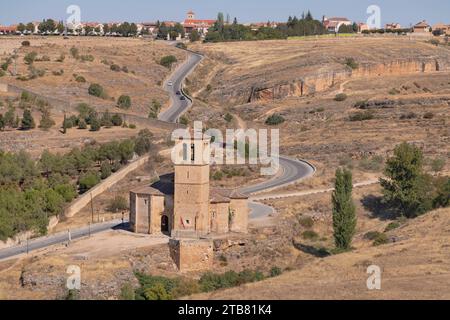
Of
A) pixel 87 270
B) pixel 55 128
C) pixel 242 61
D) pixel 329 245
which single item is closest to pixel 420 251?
pixel 329 245

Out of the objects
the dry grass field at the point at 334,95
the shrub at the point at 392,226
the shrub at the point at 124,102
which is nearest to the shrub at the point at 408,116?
the dry grass field at the point at 334,95

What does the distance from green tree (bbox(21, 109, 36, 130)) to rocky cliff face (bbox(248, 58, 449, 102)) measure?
25.8m

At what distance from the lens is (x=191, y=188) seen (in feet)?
145

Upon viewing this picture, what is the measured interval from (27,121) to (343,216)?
34879mm

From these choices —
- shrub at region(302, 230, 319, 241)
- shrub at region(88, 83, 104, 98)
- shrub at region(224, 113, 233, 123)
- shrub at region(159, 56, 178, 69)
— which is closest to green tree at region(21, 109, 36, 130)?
shrub at region(88, 83, 104, 98)

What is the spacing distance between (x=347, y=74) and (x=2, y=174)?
48.7m

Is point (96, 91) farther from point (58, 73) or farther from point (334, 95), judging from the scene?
point (334, 95)

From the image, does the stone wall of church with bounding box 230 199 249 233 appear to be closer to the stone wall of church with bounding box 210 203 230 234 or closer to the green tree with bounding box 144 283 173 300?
the stone wall of church with bounding box 210 203 230 234

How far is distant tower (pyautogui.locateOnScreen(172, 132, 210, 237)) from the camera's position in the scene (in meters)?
44.0

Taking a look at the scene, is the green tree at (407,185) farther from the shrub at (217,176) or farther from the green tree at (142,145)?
the green tree at (142,145)

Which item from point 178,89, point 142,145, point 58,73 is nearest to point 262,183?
point 142,145

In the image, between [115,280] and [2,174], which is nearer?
[115,280]

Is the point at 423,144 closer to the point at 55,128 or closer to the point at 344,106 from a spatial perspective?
the point at 344,106
